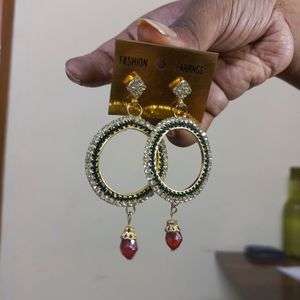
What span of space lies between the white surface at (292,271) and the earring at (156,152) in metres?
0.72

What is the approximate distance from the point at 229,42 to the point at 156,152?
0.23 meters

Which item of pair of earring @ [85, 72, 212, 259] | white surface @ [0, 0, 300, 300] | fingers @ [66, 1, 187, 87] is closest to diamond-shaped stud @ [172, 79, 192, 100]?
pair of earring @ [85, 72, 212, 259]

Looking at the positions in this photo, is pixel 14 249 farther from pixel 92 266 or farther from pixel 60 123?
pixel 60 123

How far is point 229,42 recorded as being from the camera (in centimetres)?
57

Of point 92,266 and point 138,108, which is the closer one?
point 138,108

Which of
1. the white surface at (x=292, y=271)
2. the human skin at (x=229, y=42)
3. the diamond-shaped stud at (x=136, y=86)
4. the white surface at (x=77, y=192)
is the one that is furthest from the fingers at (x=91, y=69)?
the white surface at (x=292, y=271)

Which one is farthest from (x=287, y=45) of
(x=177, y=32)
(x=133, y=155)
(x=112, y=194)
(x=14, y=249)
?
(x=14, y=249)

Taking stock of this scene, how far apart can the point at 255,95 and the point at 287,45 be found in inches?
23.8

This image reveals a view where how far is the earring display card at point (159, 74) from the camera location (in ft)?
1.26

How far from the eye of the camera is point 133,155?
1.15m

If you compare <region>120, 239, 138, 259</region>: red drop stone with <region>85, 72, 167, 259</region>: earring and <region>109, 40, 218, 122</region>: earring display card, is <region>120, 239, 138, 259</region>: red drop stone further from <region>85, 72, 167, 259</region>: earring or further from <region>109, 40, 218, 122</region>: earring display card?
<region>109, 40, 218, 122</region>: earring display card

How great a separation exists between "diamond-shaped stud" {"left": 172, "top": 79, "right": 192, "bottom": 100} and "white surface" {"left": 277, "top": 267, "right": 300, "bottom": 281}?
0.76 m

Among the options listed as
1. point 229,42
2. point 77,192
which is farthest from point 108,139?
point 77,192

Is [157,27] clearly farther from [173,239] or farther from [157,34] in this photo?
[173,239]
